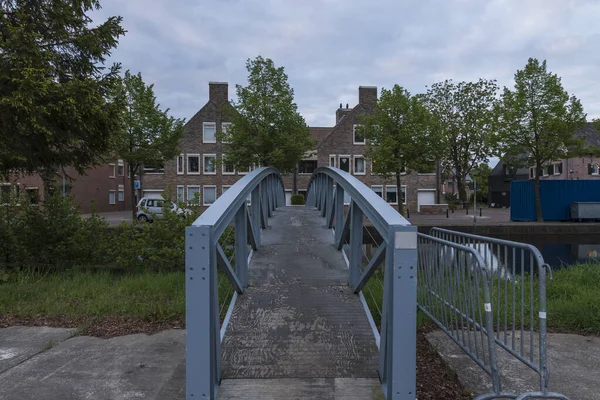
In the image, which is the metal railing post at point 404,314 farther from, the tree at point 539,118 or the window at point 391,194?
the window at point 391,194

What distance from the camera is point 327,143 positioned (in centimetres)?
3978

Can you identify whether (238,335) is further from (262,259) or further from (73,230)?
(73,230)

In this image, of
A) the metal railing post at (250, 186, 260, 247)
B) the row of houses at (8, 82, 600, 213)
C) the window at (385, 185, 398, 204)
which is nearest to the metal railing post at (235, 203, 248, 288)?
the metal railing post at (250, 186, 260, 247)

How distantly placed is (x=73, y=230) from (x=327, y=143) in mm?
32460

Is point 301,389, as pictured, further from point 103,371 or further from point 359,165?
point 359,165

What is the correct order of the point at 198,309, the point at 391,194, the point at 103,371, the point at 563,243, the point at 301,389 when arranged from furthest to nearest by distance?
the point at 391,194 < the point at 563,243 < the point at 103,371 < the point at 301,389 < the point at 198,309

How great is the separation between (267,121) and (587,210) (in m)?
17.0

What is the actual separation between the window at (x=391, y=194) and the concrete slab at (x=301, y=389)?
3619 cm

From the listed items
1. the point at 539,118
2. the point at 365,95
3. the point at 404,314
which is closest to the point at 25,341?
the point at 404,314

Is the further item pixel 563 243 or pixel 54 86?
pixel 563 243

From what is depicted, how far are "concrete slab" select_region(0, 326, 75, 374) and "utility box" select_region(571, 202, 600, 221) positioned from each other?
2537 centimetres

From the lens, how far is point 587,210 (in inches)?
939

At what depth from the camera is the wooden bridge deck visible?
10.5 feet

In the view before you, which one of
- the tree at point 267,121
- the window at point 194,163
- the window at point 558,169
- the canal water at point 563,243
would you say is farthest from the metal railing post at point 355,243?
the window at point 558,169
